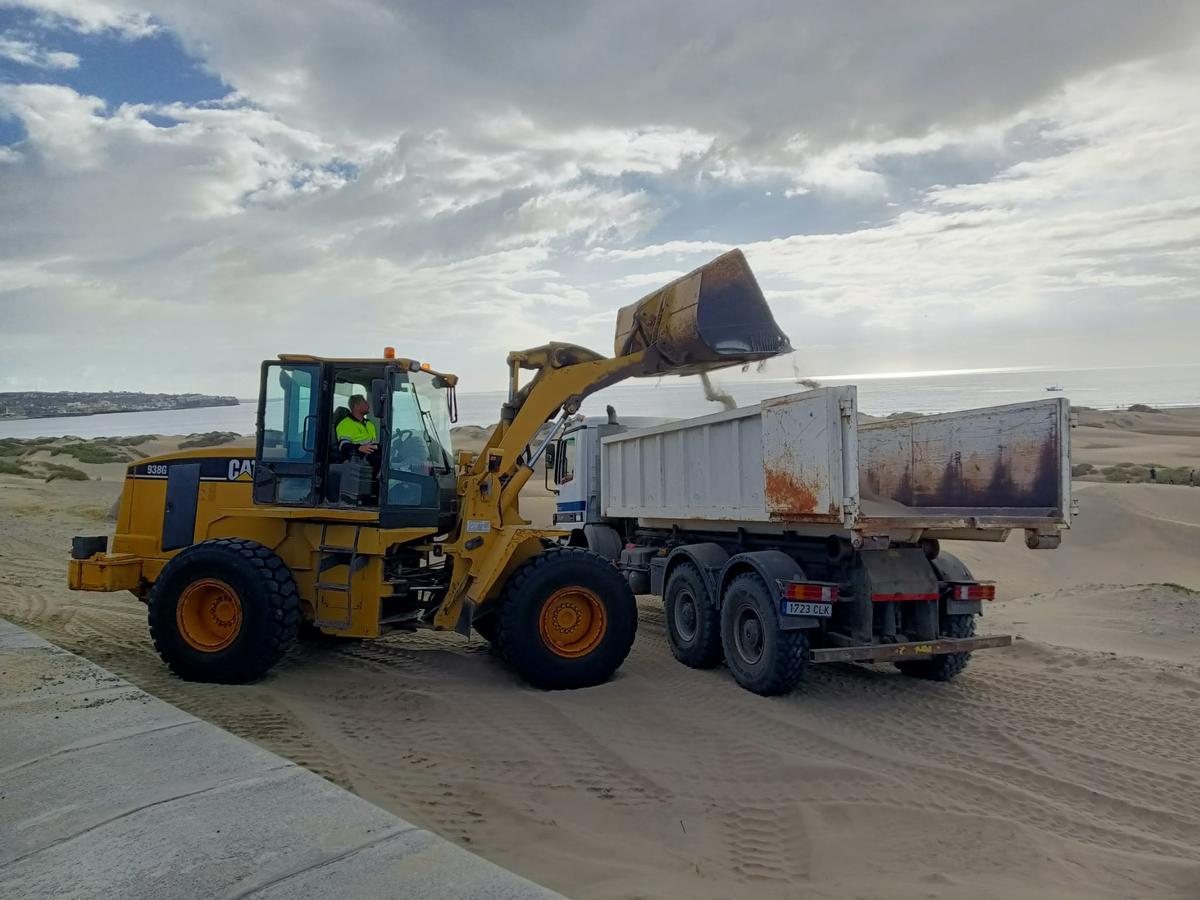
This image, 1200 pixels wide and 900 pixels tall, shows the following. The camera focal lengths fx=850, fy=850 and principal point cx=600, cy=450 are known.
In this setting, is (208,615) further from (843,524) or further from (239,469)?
(843,524)

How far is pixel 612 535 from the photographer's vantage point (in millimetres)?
11945

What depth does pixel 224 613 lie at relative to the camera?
23.8ft

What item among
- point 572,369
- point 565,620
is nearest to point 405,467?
point 572,369

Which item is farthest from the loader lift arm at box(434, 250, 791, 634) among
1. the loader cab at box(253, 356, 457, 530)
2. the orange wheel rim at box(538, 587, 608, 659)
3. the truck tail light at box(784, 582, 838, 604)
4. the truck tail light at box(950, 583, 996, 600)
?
the truck tail light at box(950, 583, 996, 600)

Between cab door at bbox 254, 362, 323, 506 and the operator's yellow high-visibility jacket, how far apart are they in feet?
0.75

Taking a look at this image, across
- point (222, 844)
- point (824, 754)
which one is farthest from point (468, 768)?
point (824, 754)

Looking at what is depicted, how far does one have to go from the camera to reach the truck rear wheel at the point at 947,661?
768cm

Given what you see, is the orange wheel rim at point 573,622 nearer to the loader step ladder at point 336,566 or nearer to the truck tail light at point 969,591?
the loader step ladder at point 336,566

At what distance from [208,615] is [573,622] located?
3.12 m

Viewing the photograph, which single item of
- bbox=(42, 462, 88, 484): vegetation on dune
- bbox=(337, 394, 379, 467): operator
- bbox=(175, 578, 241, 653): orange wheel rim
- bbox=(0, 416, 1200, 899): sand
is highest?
bbox=(42, 462, 88, 484): vegetation on dune

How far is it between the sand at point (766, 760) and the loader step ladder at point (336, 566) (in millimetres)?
551

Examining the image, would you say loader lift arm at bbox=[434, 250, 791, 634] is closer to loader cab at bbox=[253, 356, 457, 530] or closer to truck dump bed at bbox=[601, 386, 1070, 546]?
loader cab at bbox=[253, 356, 457, 530]

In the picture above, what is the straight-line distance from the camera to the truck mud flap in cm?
698

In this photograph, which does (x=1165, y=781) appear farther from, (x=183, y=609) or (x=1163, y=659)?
(x=183, y=609)
